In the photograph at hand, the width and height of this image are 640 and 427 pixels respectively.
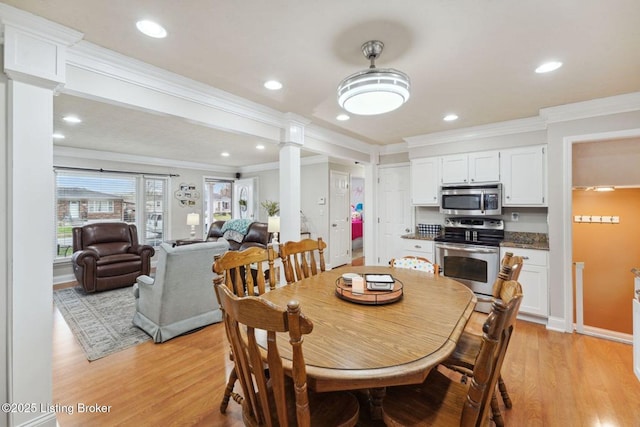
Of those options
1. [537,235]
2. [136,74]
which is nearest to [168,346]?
[136,74]

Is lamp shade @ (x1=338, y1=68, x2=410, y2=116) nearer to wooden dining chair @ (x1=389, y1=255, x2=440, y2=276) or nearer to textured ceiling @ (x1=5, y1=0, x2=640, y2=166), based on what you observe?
textured ceiling @ (x1=5, y1=0, x2=640, y2=166)

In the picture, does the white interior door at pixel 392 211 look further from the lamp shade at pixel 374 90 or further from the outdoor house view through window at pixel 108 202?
the outdoor house view through window at pixel 108 202

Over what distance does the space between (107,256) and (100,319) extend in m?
1.70

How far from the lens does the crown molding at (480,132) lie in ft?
11.3

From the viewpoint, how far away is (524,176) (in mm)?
3488

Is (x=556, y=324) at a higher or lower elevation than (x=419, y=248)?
lower

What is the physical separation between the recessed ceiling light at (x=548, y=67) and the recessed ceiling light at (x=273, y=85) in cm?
211

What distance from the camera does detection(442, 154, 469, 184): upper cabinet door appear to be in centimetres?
392

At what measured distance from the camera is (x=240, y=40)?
1854mm

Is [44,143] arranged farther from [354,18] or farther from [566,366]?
[566,366]

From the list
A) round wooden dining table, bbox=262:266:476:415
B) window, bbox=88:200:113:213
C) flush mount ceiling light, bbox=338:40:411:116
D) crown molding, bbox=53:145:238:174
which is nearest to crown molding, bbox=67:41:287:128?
flush mount ceiling light, bbox=338:40:411:116

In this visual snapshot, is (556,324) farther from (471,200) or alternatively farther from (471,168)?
(471,168)

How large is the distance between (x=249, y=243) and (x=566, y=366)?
16.2 feet

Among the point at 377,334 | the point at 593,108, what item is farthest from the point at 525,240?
the point at 377,334
